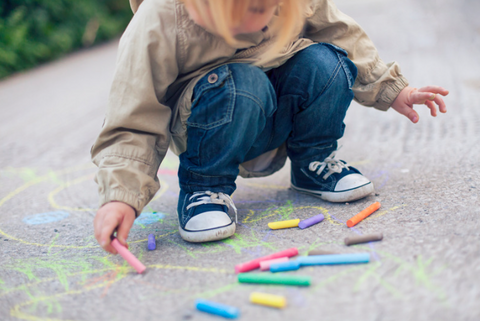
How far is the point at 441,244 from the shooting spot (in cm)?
99

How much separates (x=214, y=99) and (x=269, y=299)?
1.87ft

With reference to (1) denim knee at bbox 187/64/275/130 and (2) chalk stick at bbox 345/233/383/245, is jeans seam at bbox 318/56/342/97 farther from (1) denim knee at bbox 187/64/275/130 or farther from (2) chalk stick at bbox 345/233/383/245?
(2) chalk stick at bbox 345/233/383/245

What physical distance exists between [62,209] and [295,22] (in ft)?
3.50

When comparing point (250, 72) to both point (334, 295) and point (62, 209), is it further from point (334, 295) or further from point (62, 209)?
point (62, 209)

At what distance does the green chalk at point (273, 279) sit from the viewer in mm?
887

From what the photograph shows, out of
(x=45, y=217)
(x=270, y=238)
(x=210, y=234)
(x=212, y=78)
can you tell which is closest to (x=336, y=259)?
(x=270, y=238)

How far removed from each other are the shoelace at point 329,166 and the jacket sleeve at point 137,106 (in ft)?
1.79

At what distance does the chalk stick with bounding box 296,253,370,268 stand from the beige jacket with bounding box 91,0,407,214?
461mm

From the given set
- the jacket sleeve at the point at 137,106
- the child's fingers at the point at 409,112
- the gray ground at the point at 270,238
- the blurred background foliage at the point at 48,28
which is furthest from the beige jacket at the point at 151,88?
the blurred background foliage at the point at 48,28

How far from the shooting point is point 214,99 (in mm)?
1154

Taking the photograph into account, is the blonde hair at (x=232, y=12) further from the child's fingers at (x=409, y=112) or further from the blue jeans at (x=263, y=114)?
the child's fingers at (x=409, y=112)

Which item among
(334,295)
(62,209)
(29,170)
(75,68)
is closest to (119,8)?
(75,68)

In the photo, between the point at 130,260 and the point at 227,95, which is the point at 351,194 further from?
the point at 130,260

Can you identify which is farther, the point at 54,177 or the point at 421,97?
the point at 54,177
